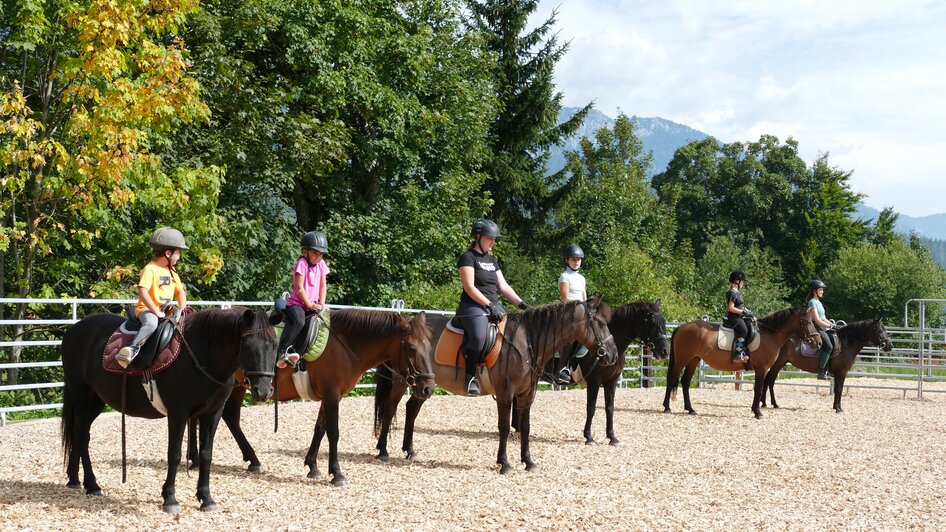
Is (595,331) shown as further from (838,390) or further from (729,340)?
(838,390)

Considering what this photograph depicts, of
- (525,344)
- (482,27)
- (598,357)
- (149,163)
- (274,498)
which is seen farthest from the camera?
(482,27)

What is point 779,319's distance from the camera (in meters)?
14.7

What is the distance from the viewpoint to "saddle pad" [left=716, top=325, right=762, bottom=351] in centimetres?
1457

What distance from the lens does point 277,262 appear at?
2103cm

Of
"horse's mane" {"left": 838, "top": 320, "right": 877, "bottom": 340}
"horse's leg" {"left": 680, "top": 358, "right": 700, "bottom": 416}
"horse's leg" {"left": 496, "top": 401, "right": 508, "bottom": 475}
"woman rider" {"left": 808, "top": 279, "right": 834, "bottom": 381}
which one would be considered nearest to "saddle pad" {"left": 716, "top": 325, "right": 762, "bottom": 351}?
"horse's leg" {"left": 680, "top": 358, "right": 700, "bottom": 416}

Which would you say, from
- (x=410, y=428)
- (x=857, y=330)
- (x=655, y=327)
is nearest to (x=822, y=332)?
(x=857, y=330)

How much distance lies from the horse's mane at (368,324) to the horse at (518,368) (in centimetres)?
102

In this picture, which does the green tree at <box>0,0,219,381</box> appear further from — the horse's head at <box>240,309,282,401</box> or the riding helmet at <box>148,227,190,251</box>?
the horse's head at <box>240,309,282,401</box>

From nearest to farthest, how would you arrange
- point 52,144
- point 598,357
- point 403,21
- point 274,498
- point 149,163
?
point 274,498
point 598,357
point 52,144
point 149,163
point 403,21

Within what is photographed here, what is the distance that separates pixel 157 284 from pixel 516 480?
3678 mm

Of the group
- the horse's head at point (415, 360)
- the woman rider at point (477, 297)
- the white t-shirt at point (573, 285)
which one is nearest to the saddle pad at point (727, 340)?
the white t-shirt at point (573, 285)

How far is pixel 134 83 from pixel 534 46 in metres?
19.7

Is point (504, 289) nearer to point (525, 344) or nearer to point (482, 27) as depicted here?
point (525, 344)

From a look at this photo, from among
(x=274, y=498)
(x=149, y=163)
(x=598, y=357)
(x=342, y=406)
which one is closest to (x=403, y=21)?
(x=149, y=163)
